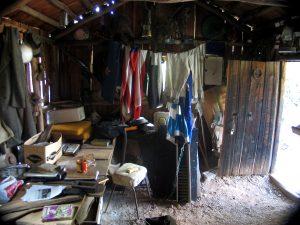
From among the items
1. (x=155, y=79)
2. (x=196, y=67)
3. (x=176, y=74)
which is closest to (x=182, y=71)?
(x=176, y=74)

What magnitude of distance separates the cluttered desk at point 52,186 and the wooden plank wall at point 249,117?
90.4 inches

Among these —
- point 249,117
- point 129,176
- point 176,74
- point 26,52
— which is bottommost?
point 129,176

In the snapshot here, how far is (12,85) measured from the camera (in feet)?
7.69

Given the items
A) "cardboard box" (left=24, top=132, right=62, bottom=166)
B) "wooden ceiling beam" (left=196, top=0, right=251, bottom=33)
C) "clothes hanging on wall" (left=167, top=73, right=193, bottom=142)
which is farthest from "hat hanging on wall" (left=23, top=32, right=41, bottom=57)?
"wooden ceiling beam" (left=196, top=0, right=251, bottom=33)

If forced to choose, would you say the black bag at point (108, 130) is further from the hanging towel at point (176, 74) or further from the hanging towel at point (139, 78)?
the hanging towel at point (176, 74)

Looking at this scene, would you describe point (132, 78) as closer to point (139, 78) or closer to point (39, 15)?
point (139, 78)

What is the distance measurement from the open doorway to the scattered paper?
316cm

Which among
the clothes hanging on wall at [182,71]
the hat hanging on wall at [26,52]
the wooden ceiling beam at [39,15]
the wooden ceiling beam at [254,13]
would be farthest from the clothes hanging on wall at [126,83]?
the wooden ceiling beam at [254,13]

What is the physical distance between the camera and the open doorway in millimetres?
4012

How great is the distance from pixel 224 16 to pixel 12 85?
342 cm

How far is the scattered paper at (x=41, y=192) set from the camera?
1.85 meters

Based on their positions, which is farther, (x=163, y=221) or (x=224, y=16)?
(x=224, y=16)

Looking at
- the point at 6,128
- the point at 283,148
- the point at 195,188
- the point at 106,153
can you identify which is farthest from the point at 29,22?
the point at 283,148

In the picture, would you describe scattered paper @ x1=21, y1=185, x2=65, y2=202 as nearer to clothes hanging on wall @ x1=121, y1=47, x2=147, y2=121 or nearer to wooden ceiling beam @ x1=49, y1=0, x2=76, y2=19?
clothes hanging on wall @ x1=121, y1=47, x2=147, y2=121
